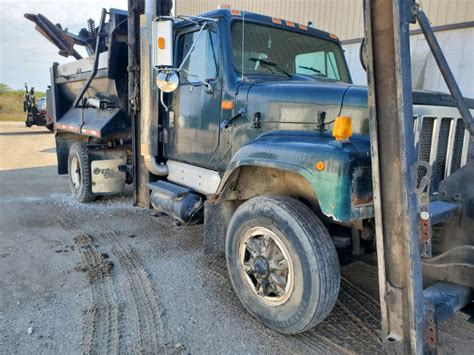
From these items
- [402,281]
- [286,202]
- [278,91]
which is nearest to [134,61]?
[278,91]

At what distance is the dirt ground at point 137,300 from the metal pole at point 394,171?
0.69 metres

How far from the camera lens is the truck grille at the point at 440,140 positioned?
2721 millimetres

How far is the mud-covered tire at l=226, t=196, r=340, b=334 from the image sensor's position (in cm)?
242

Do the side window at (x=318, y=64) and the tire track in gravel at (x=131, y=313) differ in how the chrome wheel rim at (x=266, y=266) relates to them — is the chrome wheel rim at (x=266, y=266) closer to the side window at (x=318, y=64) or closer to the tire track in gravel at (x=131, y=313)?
the tire track in gravel at (x=131, y=313)

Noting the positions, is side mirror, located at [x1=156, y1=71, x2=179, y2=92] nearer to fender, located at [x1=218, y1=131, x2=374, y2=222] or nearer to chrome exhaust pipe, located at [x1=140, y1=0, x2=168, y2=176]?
chrome exhaust pipe, located at [x1=140, y1=0, x2=168, y2=176]

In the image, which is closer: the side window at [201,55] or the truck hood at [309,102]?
the truck hood at [309,102]

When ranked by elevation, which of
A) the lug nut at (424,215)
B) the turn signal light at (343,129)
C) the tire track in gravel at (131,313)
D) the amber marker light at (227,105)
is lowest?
the tire track in gravel at (131,313)

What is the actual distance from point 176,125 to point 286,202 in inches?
81.4

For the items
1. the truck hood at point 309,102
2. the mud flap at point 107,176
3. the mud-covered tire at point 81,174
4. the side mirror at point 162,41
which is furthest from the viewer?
the mud-covered tire at point 81,174

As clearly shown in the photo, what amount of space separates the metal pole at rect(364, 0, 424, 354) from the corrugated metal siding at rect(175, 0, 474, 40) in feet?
16.3

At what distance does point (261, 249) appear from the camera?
2.80m

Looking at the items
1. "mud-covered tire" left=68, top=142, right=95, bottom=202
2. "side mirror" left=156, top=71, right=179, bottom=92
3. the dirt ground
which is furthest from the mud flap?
"side mirror" left=156, top=71, right=179, bottom=92

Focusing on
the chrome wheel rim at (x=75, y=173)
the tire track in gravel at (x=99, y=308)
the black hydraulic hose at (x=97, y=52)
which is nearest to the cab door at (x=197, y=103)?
the tire track in gravel at (x=99, y=308)

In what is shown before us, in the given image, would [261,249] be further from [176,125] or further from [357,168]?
[176,125]
